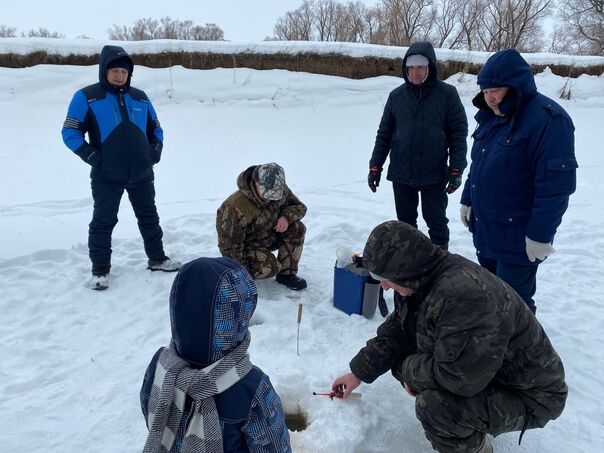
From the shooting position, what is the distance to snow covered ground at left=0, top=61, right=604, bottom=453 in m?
2.34

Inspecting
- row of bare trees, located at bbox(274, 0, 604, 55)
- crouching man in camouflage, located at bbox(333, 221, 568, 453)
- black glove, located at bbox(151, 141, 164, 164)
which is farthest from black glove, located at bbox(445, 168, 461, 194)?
row of bare trees, located at bbox(274, 0, 604, 55)

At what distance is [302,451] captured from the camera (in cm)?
216

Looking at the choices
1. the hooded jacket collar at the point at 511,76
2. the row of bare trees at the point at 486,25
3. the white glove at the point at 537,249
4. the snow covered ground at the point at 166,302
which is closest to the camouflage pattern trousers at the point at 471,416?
the snow covered ground at the point at 166,302

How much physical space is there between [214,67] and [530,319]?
10796 millimetres


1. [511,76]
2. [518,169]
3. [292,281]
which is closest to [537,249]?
[518,169]

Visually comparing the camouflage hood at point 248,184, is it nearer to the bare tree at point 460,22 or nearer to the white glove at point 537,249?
the white glove at point 537,249

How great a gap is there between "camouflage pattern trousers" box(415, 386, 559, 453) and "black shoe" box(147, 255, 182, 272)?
2578mm

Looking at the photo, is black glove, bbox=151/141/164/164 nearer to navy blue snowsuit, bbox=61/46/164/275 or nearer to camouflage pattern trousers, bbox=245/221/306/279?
navy blue snowsuit, bbox=61/46/164/275

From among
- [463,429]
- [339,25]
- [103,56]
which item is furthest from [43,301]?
[339,25]

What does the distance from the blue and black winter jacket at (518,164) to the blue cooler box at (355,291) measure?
0.83m

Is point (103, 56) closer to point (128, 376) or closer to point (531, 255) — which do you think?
point (128, 376)

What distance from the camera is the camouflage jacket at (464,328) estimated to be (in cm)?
172

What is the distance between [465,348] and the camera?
173 cm

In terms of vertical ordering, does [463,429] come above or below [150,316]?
above
